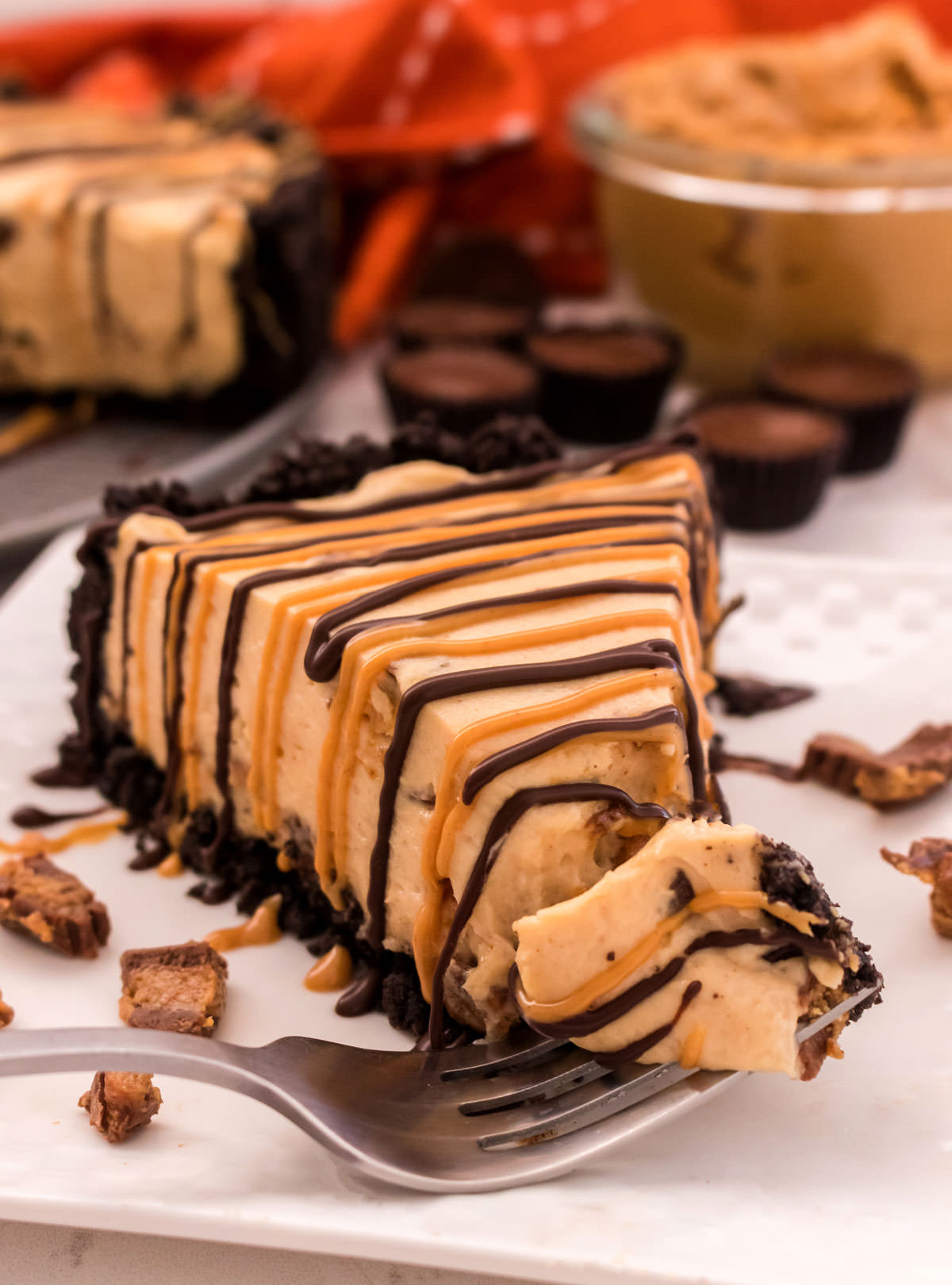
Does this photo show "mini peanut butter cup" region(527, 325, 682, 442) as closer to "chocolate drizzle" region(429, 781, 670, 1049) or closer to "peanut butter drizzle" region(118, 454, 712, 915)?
"peanut butter drizzle" region(118, 454, 712, 915)

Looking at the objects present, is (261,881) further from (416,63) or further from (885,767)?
(416,63)

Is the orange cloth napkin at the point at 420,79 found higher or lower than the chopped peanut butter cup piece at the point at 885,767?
higher

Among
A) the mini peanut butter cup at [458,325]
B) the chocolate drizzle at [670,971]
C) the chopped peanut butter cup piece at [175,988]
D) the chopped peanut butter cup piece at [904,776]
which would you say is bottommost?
the mini peanut butter cup at [458,325]

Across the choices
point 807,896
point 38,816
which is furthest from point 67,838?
point 807,896

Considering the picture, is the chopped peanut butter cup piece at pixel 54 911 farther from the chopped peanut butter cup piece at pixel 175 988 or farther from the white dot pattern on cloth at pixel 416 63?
the white dot pattern on cloth at pixel 416 63

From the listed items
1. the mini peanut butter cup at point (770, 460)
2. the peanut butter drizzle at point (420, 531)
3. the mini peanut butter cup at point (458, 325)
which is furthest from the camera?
the mini peanut butter cup at point (458, 325)

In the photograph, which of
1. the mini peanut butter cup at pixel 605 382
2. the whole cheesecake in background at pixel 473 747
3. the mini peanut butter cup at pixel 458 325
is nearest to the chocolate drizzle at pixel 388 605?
the whole cheesecake in background at pixel 473 747

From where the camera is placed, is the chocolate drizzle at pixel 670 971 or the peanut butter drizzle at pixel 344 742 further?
the peanut butter drizzle at pixel 344 742
